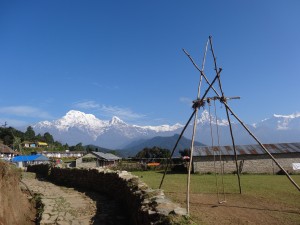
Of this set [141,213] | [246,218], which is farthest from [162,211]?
[246,218]

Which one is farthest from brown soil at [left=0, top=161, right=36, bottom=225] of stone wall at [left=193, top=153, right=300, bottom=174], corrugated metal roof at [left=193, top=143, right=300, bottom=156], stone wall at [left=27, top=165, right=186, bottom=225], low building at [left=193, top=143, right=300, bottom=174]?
stone wall at [left=193, top=153, right=300, bottom=174]

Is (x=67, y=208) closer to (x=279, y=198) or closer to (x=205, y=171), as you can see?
(x=279, y=198)

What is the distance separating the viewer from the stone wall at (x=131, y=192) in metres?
7.09

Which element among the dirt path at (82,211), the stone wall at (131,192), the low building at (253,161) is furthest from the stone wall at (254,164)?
the dirt path at (82,211)

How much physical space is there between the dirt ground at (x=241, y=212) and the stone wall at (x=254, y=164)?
21.4 metres

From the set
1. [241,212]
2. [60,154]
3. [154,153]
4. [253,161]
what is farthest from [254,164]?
[60,154]

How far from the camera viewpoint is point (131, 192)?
423 inches

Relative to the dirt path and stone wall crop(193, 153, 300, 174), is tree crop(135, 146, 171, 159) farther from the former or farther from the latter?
the dirt path

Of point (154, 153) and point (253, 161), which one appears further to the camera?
point (154, 153)

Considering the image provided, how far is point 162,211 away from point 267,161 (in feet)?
100

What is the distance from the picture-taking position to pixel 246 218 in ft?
33.8

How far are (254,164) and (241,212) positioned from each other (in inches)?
1001

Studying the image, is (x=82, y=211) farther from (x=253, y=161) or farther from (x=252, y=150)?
(x=252, y=150)

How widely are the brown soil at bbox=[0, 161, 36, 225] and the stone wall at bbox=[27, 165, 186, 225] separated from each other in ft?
11.8
